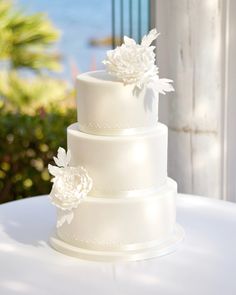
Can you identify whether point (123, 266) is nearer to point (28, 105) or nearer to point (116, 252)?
point (116, 252)

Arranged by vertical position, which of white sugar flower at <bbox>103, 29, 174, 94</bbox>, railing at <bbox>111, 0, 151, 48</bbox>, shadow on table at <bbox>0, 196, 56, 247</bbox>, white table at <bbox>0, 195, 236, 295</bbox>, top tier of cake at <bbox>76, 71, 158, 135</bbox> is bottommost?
white table at <bbox>0, 195, 236, 295</bbox>

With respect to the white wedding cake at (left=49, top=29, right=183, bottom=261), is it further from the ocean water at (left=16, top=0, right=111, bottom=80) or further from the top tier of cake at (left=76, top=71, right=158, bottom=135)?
the ocean water at (left=16, top=0, right=111, bottom=80)

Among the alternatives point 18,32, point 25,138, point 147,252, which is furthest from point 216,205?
point 18,32

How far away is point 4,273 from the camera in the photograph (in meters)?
1.57

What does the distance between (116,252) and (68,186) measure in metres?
0.19

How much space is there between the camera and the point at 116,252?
5.49 feet

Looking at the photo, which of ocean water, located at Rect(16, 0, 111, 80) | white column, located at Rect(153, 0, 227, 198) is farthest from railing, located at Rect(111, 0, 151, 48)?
ocean water, located at Rect(16, 0, 111, 80)

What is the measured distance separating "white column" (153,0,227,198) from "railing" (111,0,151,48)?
23 cm

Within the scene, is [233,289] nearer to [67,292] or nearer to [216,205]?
[67,292]

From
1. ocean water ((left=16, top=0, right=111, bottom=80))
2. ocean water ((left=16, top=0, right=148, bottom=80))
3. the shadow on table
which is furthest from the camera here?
ocean water ((left=16, top=0, right=111, bottom=80))

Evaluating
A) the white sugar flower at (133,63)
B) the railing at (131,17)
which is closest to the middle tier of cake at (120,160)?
the white sugar flower at (133,63)

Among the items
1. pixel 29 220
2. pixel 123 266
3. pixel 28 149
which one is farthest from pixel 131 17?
pixel 123 266

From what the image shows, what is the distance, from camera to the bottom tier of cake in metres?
1.66

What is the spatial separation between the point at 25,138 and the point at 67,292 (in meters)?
1.65
